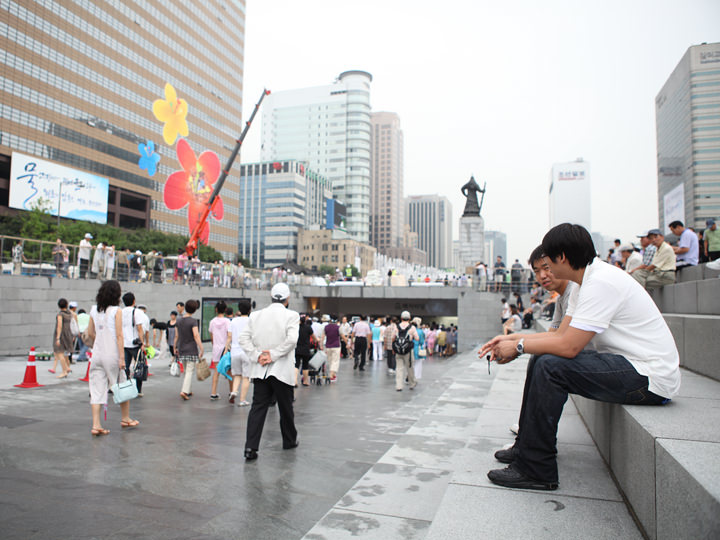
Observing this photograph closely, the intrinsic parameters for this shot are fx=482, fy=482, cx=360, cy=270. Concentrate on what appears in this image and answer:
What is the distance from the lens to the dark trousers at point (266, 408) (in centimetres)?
501

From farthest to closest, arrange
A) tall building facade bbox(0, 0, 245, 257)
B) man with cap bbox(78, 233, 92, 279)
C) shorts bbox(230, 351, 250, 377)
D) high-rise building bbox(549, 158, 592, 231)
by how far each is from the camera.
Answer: high-rise building bbox(549, 158, 592, 231) < tall building facade bbox(0, 0, 245, 257) < man with cap bbox(78, 233, 92, 279) < shorts bbox(230, 351, 250, 377)

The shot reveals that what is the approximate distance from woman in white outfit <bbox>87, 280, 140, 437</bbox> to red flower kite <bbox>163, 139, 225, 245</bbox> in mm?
49009

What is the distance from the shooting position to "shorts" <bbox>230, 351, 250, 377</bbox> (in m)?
8.73

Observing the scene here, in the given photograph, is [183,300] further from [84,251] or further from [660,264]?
[660,264]

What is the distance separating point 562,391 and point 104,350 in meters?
5.53

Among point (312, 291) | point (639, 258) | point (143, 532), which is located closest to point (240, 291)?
point (312, 291)

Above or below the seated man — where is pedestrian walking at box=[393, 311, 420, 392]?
below

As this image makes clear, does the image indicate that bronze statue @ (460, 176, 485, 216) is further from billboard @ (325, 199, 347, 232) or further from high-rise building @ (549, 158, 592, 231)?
high-rise building @ (549, 158, 592, 231)

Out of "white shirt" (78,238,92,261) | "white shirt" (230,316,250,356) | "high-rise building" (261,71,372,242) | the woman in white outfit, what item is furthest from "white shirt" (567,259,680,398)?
"high-rise building" (261,71,372,242)

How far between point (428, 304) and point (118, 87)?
46090 millimetres

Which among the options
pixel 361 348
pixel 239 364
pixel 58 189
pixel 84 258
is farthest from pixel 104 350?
pixel 58 189

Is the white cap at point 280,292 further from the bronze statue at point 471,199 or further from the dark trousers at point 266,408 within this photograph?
the bronze statue at point 471,199

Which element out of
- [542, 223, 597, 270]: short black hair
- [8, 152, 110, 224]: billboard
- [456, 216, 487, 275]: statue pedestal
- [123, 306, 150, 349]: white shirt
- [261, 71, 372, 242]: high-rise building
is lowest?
[123, 306, 150, 349]: white shirt

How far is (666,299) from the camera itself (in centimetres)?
841
